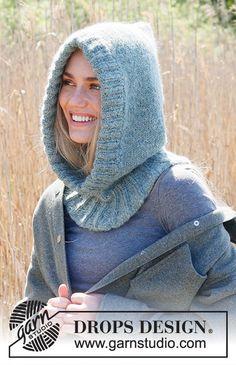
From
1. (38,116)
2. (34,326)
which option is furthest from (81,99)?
(38,116)

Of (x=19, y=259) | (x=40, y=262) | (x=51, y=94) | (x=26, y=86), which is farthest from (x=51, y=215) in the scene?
(x=26, y=86)

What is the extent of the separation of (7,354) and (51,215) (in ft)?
1.19

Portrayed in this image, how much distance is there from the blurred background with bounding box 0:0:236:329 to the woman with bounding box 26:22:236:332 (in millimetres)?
727

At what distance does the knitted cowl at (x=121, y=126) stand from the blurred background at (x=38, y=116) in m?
0.71

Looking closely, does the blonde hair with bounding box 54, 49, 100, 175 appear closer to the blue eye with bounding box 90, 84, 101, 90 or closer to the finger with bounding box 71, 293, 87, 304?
the blue eye with bounding box 90, 84, 101, 90

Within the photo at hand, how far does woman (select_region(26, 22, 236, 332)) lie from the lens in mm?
1936

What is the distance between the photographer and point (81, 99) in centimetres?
201

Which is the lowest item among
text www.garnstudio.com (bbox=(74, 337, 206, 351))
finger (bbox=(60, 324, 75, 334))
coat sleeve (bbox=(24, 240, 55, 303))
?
text www.garnstudio.com (bbox=(74, 337, 206, 351))

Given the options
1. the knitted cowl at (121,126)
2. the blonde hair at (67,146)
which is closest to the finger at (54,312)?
the knitted cowl at (121,126)

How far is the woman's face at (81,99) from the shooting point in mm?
Answer: 2008

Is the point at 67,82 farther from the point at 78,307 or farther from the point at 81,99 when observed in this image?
the point at 78,307

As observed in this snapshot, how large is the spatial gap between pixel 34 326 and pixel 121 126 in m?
0.52

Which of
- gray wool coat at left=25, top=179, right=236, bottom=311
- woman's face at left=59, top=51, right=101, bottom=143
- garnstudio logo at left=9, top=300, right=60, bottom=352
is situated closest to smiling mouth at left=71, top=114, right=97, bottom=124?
woman's face at left=59, top=51, right=101, bottom=143

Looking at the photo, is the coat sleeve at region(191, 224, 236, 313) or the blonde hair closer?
the coat sleeve at region(191, 224, 236, 313)
